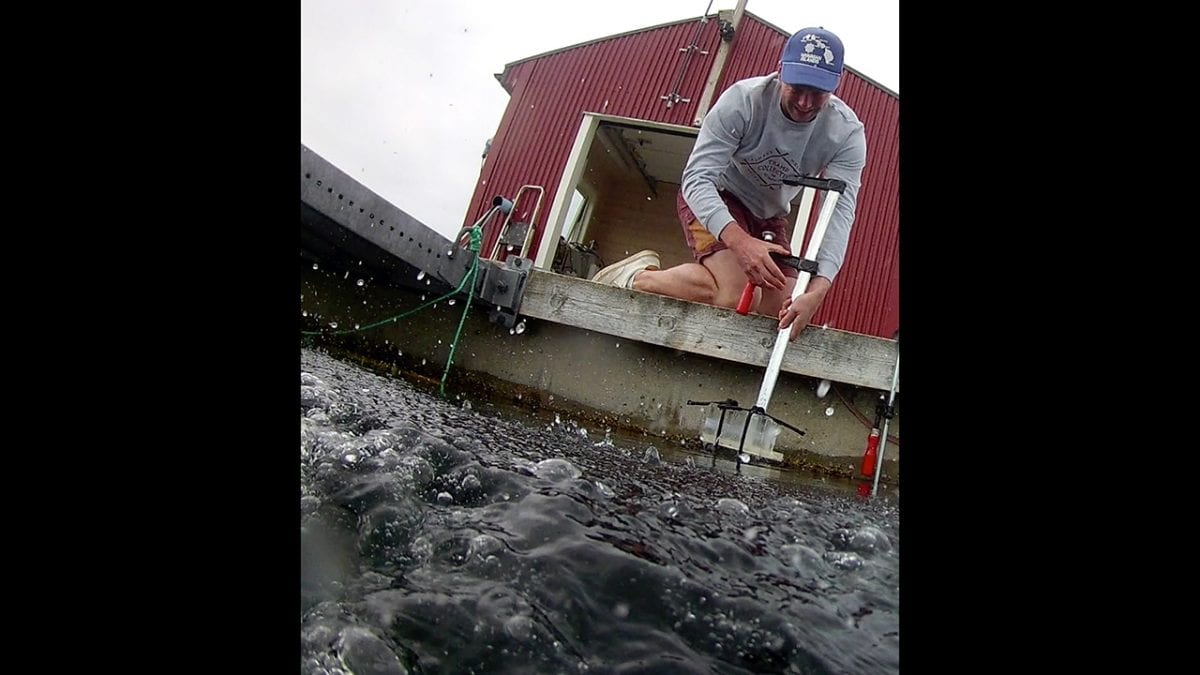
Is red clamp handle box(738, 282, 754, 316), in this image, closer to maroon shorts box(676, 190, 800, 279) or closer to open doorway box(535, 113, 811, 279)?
maroon shorts box(676, 190, 800, 279)

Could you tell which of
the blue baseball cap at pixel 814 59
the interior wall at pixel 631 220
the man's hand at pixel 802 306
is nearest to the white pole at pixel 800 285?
the man's hand at pixel 802 306

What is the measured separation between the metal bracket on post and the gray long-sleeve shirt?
0.96m

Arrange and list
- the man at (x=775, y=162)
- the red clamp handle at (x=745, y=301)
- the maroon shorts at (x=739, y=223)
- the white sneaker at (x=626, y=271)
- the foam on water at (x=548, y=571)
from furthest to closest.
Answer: the white sneaker at (x=626, y=271) < the red clamp handle at (x=745, y=301) < the maroon shorts at (x=739, y=223) < the man at (x=775, y=162) < the foam on water at (x=548, y=571)

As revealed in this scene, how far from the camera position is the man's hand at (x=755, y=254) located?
251 cm

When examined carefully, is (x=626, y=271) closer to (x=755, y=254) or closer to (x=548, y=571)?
(x=755, y=254)

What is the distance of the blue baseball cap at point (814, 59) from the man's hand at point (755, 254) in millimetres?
574

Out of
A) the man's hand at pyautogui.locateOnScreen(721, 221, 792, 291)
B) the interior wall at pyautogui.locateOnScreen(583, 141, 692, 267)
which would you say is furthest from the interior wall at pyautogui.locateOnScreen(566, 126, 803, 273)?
the man's hand at pyautogui.locateOnScreen(721, 221, 792, 291)

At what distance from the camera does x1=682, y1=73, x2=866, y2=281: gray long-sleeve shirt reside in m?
2.46

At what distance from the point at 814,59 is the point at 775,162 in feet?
1.56

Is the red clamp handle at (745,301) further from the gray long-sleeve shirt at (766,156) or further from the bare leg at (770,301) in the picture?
the gray long-sleeve shirt at (766,156)
